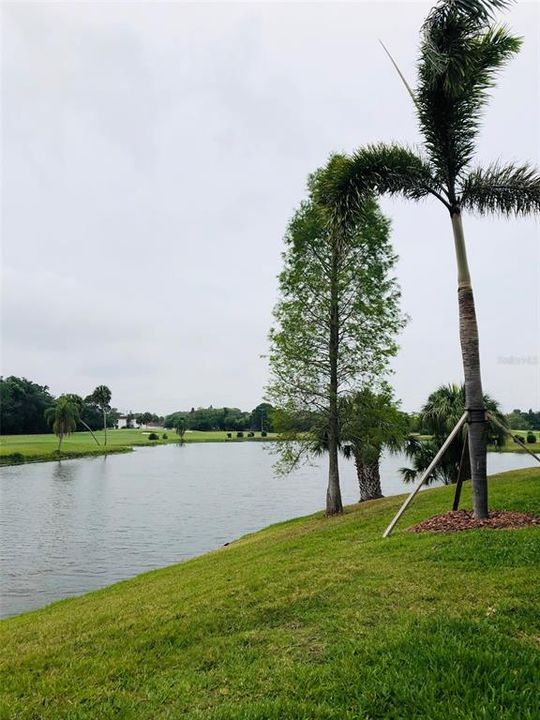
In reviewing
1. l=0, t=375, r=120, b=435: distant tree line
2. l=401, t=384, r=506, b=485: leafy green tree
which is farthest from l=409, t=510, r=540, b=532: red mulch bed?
l=0, t=375, r=120, b=435: distant tree line

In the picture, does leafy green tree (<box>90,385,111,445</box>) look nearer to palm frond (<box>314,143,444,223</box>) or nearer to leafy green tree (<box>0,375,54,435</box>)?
leafy green tree (<box>0,375,54,435</box>)

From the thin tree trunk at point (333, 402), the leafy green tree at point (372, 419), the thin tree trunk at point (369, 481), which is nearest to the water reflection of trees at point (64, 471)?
the thin tree trunk at point (369, 481)

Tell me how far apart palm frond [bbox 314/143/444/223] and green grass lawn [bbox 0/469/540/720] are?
628 cm

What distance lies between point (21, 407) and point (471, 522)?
110174 mm

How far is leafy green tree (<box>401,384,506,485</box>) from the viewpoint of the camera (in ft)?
64.1

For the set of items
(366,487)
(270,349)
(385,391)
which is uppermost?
(270,349)

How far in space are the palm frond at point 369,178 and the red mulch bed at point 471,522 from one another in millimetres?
5884

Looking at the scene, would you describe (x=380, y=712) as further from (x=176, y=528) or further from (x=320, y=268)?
(x=176, y=528)

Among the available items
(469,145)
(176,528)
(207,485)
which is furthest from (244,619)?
(207,485)

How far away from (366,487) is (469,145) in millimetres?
14737

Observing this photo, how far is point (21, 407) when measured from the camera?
344 feet

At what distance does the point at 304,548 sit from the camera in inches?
398

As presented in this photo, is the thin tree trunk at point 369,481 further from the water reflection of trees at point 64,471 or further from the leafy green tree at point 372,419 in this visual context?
the water reflection of trees at point 64,471

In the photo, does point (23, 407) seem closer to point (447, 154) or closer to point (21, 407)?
point (21, 407)
